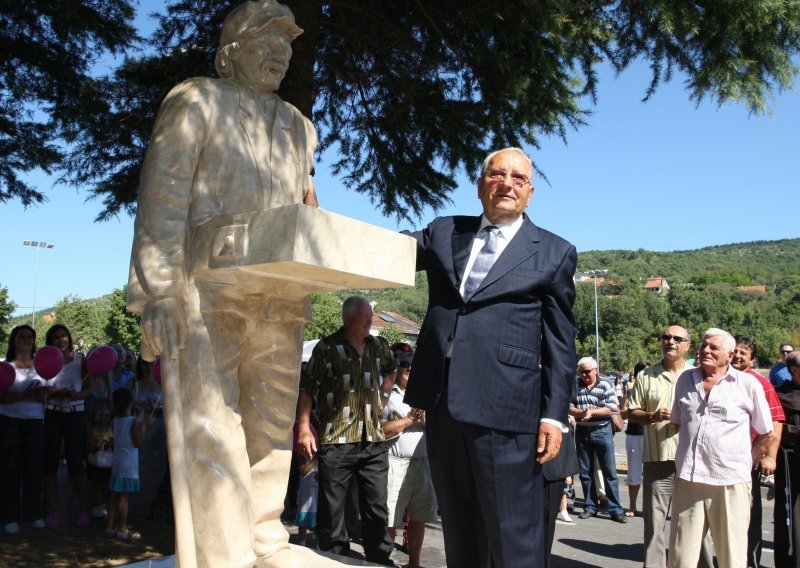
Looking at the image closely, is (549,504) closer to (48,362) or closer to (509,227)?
(509,227)

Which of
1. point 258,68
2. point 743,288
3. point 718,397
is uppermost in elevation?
point 743,288

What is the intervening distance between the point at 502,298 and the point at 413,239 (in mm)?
435

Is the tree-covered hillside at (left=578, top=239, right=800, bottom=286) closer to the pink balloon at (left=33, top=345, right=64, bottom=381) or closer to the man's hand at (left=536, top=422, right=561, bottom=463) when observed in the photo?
the pink balloon at (left=33, top=345, right=64, bottom=381)

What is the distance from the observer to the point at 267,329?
343cm

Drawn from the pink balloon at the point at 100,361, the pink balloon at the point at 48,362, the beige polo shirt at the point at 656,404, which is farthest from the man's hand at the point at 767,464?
the pink balloon at the point at 48,362

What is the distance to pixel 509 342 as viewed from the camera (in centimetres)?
312

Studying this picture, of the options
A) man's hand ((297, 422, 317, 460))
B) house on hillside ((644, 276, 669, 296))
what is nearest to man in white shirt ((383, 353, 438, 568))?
man's hand ((297, 422, 317, 460))

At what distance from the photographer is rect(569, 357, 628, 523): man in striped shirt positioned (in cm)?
924

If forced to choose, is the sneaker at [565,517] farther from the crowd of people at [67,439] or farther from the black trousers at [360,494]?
the crowd of people at [67,439]

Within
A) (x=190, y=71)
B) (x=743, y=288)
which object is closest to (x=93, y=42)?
(x=190, y=71)

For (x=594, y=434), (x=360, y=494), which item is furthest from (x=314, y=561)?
(x=594, y=434)

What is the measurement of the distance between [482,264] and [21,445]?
17.9 feet

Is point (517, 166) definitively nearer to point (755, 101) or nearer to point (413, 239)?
point (413, 239)

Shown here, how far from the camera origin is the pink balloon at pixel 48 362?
22.9 ft
